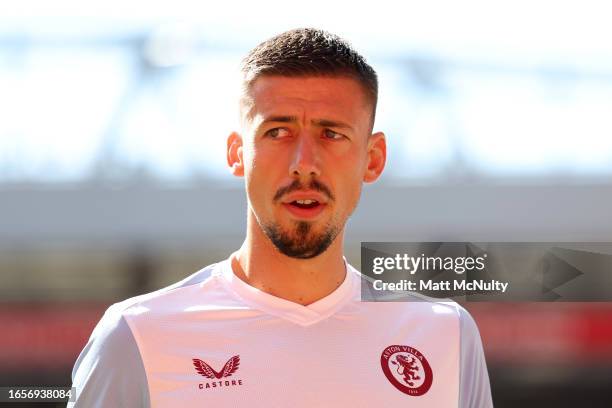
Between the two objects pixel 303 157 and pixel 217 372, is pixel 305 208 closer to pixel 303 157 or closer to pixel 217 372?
pixel 303 157

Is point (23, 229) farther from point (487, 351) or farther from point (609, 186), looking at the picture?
point (609, 186)

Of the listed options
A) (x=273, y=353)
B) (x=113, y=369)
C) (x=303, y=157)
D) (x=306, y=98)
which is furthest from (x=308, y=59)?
(x=113, y=369)

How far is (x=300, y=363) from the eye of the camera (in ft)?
4.57

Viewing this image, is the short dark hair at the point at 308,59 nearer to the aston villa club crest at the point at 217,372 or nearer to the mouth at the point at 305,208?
the mouth at the point at 305,208

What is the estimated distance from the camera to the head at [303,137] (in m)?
1.34

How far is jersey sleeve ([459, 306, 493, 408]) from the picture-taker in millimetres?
1461

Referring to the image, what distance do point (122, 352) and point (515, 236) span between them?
3.58 meters

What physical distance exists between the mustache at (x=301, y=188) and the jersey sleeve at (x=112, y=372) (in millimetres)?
341

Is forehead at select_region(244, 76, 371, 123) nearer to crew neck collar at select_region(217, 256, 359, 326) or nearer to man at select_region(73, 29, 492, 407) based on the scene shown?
man at select_region(73, 29, 492, 407)

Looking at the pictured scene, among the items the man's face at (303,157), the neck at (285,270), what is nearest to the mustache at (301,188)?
the man's face at (303,157)

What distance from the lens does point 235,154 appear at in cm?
148

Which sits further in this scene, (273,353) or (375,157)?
(375,157)

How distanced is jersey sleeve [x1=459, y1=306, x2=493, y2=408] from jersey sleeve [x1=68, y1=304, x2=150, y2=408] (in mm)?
530

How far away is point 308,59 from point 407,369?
54cm
